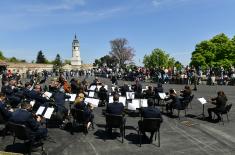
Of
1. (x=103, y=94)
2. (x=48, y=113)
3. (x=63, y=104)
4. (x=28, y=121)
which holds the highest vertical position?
(x=103, y=94)

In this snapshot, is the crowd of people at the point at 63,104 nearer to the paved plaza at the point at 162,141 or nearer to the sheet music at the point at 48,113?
the sheet music at the point at 48,113

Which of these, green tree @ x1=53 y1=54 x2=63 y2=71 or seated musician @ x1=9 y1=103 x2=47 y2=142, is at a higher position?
green tree @ x1=53 y1=54 x2=63 y2=71

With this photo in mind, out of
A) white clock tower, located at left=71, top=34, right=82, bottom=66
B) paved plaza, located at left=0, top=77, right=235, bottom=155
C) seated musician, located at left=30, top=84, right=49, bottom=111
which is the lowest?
paved plaza, located at left=0, top=77, right=235, bottom=155

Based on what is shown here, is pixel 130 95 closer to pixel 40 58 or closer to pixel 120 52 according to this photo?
pixel 120 52

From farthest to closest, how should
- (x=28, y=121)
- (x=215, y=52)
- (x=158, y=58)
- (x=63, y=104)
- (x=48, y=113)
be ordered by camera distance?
(x=158, y=58), (x=215, y=52), (x=63, y=104), (x=48, y=113), (x=28, y=121)

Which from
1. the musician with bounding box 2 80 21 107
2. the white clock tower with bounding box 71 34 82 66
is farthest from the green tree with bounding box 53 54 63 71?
the musician with bounding box 2 80 21 107

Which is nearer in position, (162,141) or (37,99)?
(162,141)

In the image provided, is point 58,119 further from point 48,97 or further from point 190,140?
point 190,140

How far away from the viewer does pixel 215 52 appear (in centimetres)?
8156

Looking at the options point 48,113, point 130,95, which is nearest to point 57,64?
point 130,95

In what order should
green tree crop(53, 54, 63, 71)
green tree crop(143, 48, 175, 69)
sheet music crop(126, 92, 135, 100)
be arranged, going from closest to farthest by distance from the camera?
sheet music crop(126, 92, 135, 100) → green tree crop(53, 54, 63, 71) → green tree crop(143, 48, 175, 69)

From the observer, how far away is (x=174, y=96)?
1861 centimetres

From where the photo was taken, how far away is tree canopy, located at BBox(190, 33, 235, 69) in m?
77.1

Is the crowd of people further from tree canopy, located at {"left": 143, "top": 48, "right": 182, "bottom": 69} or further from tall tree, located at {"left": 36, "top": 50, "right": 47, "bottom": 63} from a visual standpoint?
tall tree, located at {"left": 36, "top": 50, "right": 47, "bottom": 63}
